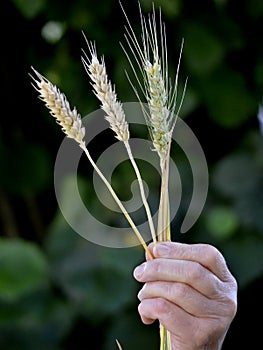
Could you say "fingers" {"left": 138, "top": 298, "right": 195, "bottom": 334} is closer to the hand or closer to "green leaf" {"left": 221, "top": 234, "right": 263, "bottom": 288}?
the hand

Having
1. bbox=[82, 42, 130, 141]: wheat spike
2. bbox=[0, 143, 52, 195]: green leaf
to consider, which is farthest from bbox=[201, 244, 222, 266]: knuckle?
bbox=[0, 143, 52, 195]: green leaf

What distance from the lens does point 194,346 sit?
0.69m

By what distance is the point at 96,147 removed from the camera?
1.98 m

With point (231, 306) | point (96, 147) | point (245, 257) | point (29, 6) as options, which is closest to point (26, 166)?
point (96, 147)

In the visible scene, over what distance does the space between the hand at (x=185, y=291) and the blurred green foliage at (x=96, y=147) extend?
1.13 meters

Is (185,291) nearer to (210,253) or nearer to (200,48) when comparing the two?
(210,253)

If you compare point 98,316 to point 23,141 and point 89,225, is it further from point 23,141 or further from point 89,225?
point 23,141

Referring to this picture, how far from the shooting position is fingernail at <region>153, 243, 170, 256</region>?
65 centimetres

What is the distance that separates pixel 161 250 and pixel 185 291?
0.04 m

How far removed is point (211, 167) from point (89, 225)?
32cm

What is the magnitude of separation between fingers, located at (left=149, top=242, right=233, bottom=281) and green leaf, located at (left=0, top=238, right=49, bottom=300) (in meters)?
1.20

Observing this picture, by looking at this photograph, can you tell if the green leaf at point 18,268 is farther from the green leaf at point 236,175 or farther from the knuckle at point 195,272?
the knuckle at point 195,272

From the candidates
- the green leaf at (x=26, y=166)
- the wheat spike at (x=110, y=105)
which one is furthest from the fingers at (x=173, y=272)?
the green leaf at (x=26, y=166)

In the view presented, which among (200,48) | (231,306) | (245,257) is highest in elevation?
(231,306)
